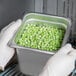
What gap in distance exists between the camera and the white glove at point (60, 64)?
0.91 meters

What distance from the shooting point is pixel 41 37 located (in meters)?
1.05

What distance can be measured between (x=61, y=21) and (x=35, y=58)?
221 mm

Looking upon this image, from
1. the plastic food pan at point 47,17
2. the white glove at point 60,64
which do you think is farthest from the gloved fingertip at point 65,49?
the plastic food pan at point 47,17

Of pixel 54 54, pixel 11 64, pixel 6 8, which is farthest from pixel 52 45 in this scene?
pixel 6 8

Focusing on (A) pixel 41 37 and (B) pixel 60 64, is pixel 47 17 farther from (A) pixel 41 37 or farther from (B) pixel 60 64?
(B) pixel 60 64

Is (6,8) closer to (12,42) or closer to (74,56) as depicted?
(12,42)

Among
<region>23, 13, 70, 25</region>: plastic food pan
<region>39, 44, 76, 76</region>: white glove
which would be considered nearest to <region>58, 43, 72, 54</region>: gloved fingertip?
<region>39, 44, 76, 76</region>: white glove

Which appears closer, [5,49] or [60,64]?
[60,64]

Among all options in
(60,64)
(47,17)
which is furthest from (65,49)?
(47,17)

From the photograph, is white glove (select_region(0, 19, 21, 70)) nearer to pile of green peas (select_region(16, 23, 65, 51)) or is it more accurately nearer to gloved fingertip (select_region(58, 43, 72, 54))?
pile of green peas (select_region(16, 23, 65, 51))

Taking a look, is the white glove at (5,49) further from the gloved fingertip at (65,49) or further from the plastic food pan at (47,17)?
the gloved fingertip at (65,49)

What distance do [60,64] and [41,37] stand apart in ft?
0.59

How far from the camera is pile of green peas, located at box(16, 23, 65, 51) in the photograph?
102 cm

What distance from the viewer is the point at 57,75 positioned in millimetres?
915
